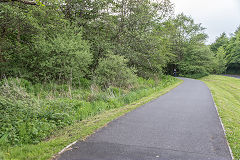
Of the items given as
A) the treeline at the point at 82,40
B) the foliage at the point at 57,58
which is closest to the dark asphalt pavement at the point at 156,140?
the treeline at the point at 82,40

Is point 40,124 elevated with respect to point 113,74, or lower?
lower

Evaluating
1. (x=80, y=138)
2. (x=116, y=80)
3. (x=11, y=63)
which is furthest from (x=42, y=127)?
(x=11, y=63)

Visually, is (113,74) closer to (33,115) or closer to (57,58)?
(57,58)

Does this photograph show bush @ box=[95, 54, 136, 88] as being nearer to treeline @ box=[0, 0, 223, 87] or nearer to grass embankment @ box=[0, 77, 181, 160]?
treeline @ box=[0, 0, 223, 87]

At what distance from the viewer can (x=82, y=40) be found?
1396cm

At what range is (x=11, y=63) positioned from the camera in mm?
11672

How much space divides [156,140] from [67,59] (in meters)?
9.17

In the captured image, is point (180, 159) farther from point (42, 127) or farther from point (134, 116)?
point (42, 127)

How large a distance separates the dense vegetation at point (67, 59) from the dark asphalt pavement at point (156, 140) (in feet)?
5.54

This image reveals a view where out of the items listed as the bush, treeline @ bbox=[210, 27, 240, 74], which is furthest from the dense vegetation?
treeline @ bbox=[210, 27, 240, 74]

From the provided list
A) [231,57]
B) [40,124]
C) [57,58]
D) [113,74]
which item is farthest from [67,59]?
[231,57]

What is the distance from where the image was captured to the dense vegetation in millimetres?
5689

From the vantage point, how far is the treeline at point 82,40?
11.1 meters

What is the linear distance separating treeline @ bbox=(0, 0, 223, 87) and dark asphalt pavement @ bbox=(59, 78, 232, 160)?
14.4ft
